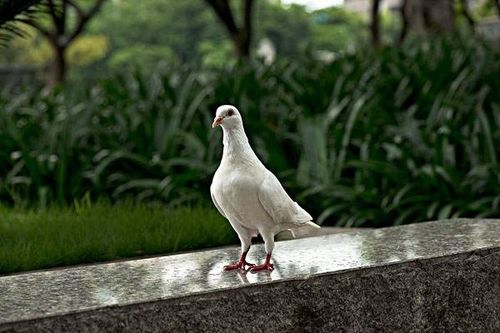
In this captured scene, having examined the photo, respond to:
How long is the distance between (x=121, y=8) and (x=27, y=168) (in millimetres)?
36038

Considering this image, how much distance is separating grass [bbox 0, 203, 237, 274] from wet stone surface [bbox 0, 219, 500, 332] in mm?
654

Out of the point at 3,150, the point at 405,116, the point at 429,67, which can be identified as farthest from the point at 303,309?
the point at 429,67

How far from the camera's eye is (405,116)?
6.50 m

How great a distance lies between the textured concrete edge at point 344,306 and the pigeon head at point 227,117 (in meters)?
0.51

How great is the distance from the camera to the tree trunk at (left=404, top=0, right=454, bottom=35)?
33.9 ft

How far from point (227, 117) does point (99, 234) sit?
1.52 metres

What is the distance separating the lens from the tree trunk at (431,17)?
1033 cm

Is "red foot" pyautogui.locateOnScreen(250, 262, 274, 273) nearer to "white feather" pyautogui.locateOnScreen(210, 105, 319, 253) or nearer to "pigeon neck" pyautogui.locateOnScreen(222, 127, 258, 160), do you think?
"white feather" pyautogui.locateOnScreen(210, 105, 319, 253)

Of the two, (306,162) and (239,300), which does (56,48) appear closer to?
(306,162)

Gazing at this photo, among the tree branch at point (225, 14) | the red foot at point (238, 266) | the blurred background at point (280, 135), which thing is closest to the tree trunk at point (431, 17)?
the blurred background at point (280, 135)

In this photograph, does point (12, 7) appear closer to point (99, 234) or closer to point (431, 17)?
point (99, 234)

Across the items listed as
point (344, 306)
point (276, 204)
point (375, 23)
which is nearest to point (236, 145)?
point (276, 204)

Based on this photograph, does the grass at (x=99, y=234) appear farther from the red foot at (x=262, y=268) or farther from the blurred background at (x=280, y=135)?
the red foot at (x=262, y=268)

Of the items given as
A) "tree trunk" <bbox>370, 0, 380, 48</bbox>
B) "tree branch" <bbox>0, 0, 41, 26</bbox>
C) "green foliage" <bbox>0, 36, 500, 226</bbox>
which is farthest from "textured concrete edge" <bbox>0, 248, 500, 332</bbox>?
"tree trunk" <bbox>370, 0, 380, 48</bbox>
